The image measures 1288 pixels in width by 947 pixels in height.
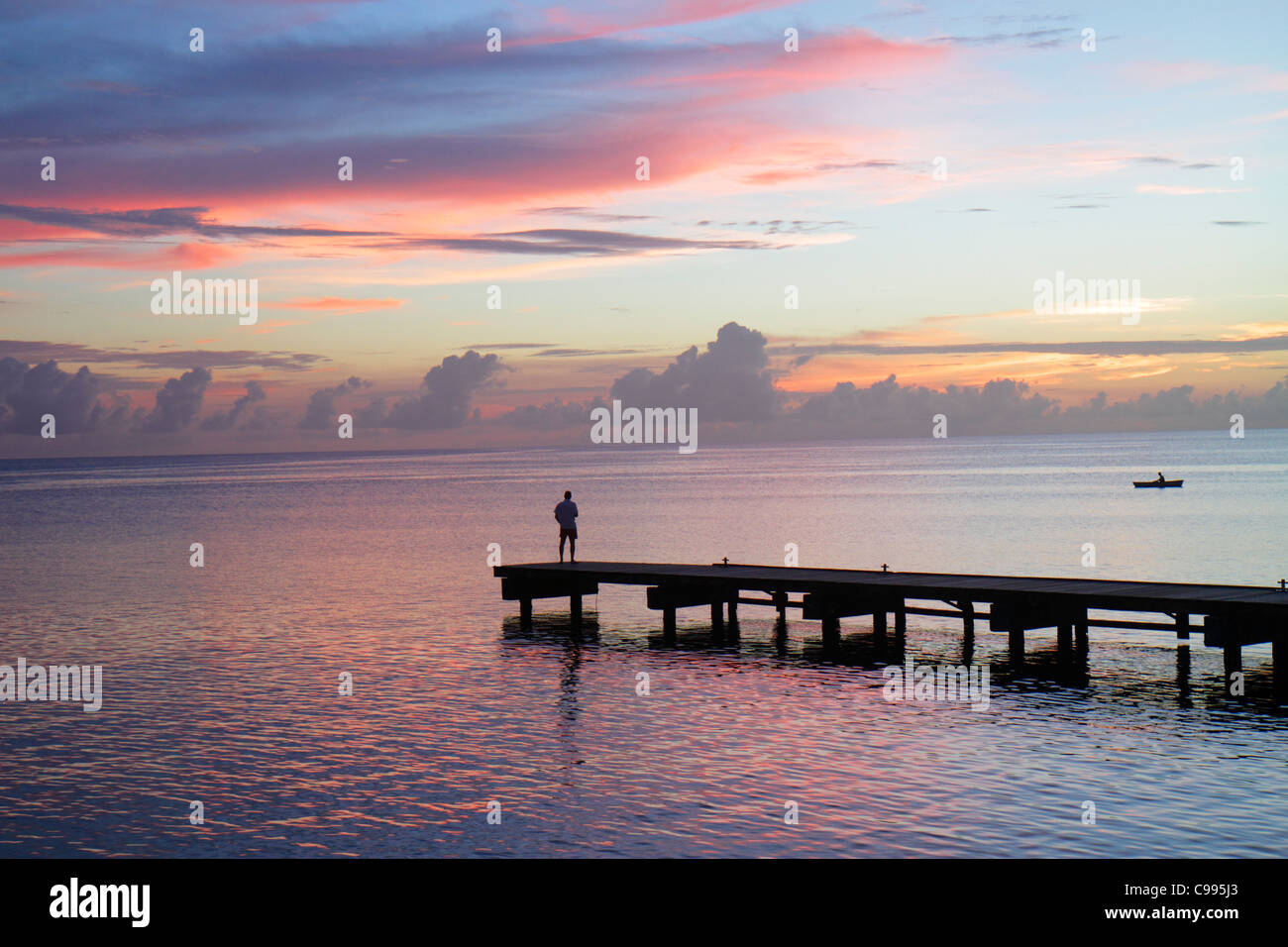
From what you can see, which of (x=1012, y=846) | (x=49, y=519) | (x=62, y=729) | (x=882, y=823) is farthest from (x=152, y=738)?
(x=49, y=519)

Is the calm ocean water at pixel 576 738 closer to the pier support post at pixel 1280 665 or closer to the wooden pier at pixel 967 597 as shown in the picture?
the pier support post at pixel 1280 665

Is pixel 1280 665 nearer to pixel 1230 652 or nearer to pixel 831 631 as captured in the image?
pixel 1230 652

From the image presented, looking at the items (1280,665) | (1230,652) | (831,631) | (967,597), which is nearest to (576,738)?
(967,597)

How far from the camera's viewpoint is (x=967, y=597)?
3150cm

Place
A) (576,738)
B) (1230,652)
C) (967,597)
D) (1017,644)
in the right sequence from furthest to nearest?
(967,597)
(1017,644)
(1230,652)
(576,738)

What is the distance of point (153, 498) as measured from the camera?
17438 cm

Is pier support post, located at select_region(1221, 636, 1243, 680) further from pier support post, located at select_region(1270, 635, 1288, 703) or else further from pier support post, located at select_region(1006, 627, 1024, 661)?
pier support post, located at select_region(1006, 627, 1024, 661)

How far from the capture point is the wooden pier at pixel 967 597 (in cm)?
2628

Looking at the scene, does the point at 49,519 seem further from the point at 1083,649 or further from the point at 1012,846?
the point at 1012,846

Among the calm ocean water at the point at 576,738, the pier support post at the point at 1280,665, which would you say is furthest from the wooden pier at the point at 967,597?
the calm ocean water at the point at 576,738

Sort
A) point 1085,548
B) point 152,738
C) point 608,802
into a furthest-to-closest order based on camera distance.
→ point 1085,548 → point 152,738 → point 608,802

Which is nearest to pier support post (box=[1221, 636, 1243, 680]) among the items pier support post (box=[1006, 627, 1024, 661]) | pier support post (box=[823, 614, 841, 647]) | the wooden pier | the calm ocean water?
the wooden pier
